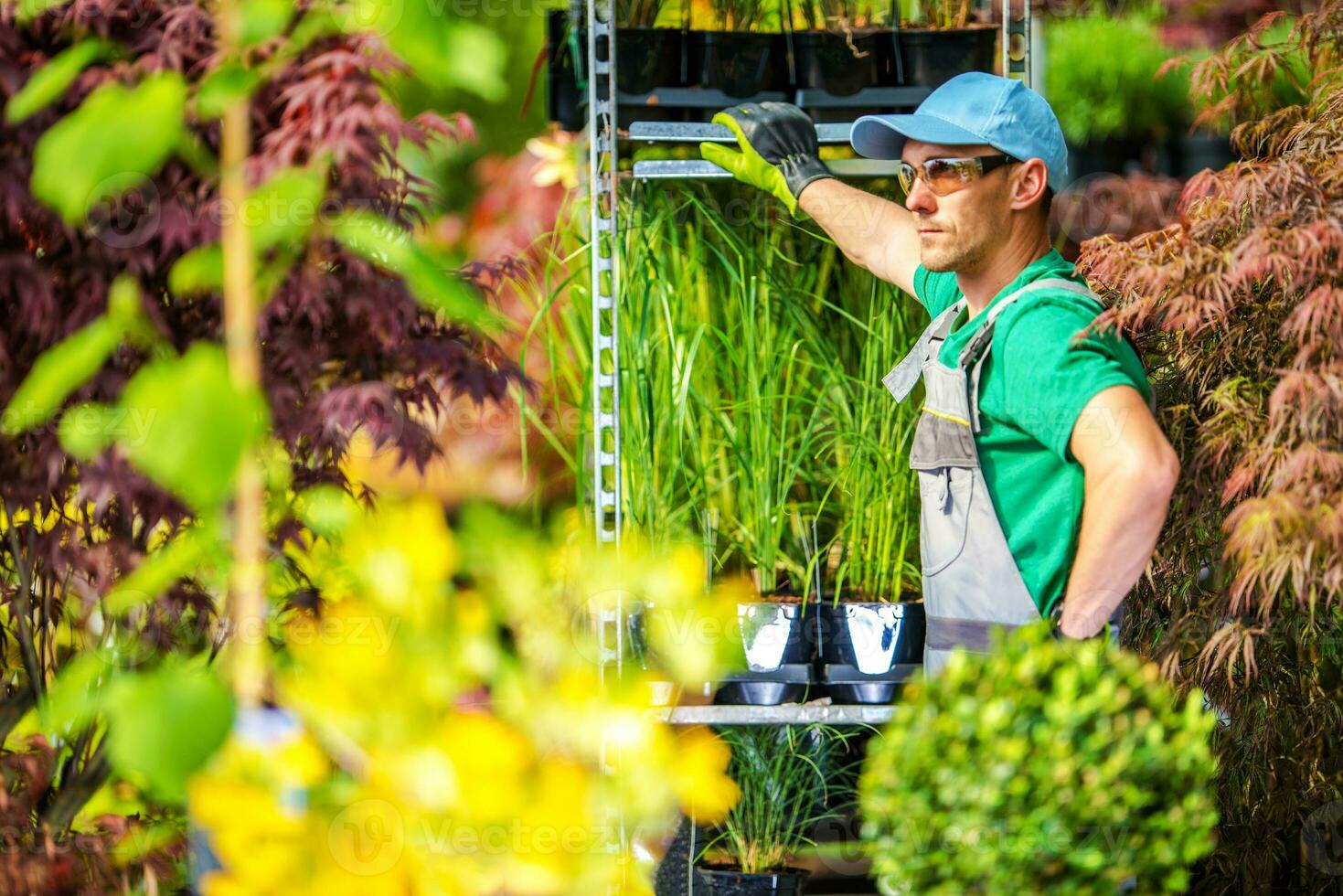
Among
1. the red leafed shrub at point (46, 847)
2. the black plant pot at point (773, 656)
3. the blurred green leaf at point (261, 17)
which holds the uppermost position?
the blurred green leaf at point (261, 17)

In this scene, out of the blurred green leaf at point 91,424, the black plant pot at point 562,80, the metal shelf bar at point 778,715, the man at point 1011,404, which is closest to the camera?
the blurred green leaf at point 91,424

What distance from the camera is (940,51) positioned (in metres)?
2.48

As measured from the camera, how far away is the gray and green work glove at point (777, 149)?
2.21 metres

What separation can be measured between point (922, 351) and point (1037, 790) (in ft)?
3.04

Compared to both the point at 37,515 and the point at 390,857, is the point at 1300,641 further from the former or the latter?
the point at 37,515

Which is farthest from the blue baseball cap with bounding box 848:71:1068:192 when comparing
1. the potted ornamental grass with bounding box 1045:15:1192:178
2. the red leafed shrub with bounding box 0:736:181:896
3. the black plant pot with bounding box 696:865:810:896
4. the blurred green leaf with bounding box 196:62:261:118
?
the potted ornamental grass with bounding box 1045:15:1192:178

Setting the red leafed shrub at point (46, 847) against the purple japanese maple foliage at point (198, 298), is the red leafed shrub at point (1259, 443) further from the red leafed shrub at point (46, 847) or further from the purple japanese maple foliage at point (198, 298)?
the red leafed shrub at point (46, 847)

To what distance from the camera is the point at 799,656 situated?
231cm

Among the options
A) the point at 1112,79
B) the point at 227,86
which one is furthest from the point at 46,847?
the point at 1112,79

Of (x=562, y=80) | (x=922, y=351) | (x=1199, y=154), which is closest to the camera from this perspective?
(x=922, y=351)

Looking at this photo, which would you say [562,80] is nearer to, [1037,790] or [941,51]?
[941,51]

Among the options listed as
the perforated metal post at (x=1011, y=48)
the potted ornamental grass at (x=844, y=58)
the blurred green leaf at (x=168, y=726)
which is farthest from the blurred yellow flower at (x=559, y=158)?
the blurred green leaf at (x=168, y=726)

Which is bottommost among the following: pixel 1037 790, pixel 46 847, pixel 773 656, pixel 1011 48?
pixel 46 847

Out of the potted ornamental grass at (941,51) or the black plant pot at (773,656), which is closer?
the black plant pot at (773,656)
